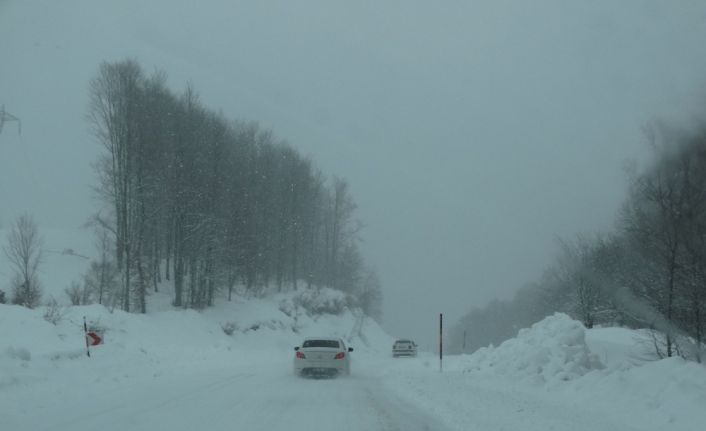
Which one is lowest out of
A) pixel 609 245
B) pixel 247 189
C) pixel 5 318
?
pixel 5 318

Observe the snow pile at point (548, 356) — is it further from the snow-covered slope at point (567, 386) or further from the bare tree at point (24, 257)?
the bare tree at point (24, 257)

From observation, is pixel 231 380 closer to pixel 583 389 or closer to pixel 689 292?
pixel 583 389

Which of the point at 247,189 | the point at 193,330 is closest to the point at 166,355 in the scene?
the point at 193,330

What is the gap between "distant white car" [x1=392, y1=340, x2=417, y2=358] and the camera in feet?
156

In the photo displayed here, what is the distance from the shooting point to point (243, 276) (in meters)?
51.6

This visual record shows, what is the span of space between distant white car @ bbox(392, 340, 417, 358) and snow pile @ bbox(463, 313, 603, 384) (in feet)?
83.7

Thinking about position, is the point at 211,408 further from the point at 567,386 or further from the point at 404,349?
the point at 404,349

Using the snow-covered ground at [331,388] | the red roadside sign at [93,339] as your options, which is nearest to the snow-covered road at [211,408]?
the snow-covered ground at [331,388]

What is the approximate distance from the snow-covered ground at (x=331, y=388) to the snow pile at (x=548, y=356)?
0.04m

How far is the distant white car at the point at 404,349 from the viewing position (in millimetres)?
47438

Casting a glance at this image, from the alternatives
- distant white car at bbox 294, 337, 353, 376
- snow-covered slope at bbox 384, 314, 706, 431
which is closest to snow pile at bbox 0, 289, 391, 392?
distant white car at bbox 294, 337, 353, 376

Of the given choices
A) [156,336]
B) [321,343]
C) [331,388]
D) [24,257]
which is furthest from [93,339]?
[24,257]

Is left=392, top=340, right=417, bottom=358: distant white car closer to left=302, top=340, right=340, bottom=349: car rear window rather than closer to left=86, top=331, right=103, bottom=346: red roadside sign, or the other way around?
left=302, top=340, right=340, bottom=349: car rear window

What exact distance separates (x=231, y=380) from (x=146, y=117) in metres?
22.6
